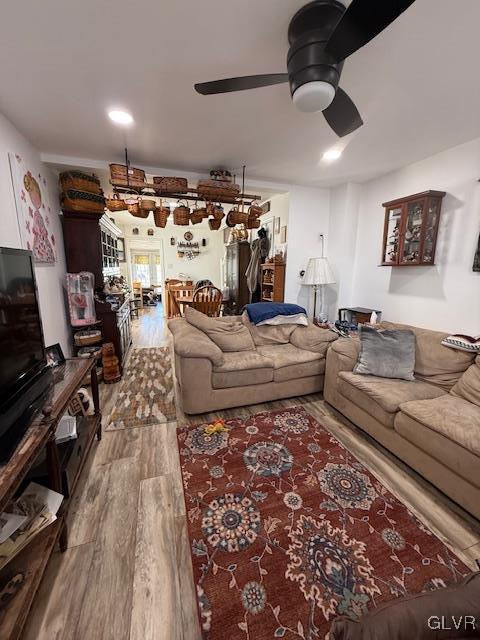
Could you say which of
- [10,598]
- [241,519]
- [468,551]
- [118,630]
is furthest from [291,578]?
[10,598]

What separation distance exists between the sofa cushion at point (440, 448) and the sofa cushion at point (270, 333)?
1.43 metres

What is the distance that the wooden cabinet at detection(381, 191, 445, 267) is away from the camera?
2.52 metres

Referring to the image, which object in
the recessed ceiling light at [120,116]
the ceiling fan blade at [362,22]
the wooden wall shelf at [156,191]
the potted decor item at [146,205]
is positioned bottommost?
the potted decor item at [146,205]

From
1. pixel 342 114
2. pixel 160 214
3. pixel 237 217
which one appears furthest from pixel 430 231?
pixel 160 214

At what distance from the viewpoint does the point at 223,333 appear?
274cm

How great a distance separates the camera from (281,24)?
123cm

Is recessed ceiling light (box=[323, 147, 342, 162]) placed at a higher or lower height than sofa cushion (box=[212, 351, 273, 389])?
higher

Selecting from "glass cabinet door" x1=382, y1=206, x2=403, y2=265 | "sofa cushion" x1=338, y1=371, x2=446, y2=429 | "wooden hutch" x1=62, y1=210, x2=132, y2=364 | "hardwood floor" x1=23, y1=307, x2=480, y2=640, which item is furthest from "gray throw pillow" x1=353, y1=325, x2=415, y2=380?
"wooden hutch" x1=62, y1=210, x2=132, y2=364

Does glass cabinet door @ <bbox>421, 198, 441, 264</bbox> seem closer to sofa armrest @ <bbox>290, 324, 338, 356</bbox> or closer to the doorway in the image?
sofa armrest @ <bbox>290, 324, 338, 356</bbox>

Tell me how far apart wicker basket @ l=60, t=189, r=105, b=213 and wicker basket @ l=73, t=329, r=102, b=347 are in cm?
140

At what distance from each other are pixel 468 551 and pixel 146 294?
8.68 meters

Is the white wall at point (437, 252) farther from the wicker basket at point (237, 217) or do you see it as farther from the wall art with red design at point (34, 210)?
the wall art with red design at point (34, 210)

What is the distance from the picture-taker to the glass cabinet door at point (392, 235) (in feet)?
9.21

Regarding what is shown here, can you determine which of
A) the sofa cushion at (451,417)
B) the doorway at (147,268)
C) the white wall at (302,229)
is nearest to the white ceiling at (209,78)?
the white wall at (302,229)
